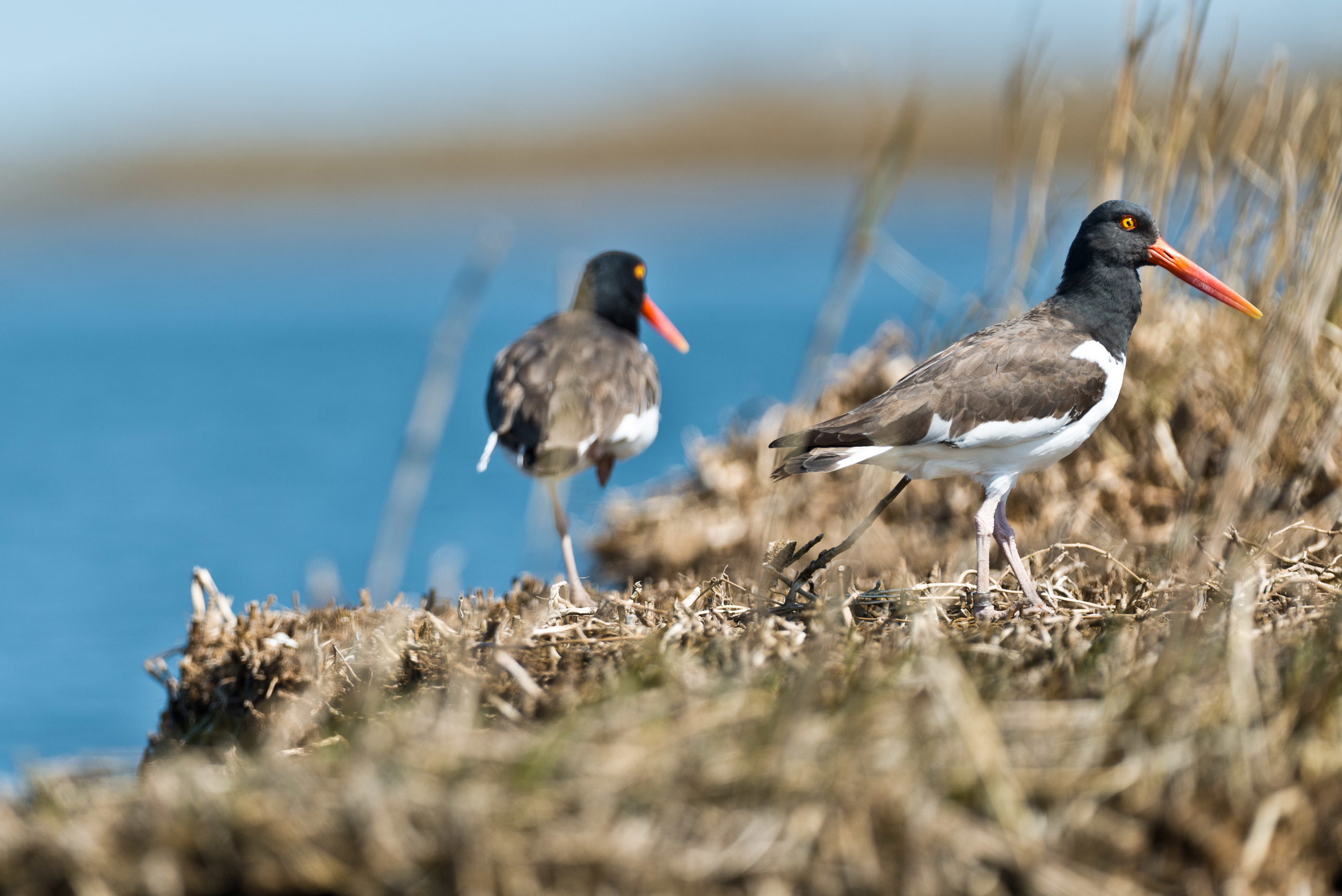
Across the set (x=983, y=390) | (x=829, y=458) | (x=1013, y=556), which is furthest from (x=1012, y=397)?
(x=829, y=458)

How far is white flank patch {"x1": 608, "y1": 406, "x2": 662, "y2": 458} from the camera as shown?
6281 mm

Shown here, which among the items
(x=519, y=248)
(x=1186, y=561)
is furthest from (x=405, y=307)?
(x=1186, y=561)

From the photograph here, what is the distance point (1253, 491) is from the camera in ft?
16.7

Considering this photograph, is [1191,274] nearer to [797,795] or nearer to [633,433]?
[633,433]

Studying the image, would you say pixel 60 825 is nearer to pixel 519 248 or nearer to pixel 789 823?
pixel 789 823

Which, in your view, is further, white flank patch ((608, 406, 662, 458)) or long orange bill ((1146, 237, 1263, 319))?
white flank patch ((608, 406, 662, 458))

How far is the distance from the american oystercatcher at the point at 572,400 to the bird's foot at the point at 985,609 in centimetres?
200

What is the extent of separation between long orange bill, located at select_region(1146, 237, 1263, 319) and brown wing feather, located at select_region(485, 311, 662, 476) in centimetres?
257

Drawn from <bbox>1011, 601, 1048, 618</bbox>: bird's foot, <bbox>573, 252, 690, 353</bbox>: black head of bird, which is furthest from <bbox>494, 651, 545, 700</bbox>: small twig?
<bbox>573, 252, 690, 353</bbox>: black head of bird

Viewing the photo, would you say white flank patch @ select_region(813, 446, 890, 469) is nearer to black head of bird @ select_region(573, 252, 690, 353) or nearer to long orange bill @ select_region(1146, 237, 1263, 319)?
long orange bill @ select_region(1146, 237, 1263, 319)

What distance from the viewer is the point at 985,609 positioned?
386 cm

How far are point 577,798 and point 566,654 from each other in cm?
114

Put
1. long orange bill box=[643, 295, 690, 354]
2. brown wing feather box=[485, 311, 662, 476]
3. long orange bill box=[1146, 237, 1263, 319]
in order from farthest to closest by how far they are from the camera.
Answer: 1. long orange bill box=[643, 295, 690, 354]
2. brown wing feather box=[485, 311, 662, 476]
3. long orange bill box=[1146, 237, 1263, 319]

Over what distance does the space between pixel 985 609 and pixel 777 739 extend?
1.65 meters
